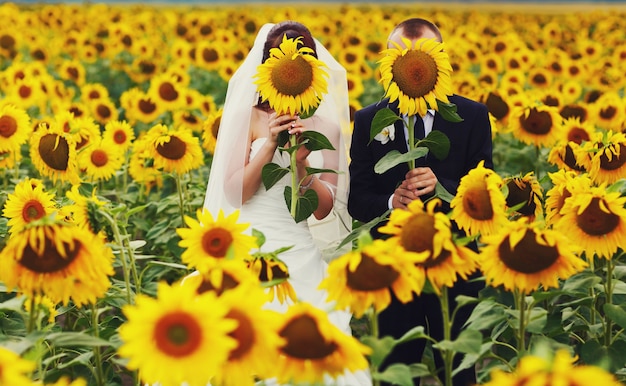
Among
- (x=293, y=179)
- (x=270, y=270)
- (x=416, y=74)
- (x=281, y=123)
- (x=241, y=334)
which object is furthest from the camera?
(x=293, y=179)

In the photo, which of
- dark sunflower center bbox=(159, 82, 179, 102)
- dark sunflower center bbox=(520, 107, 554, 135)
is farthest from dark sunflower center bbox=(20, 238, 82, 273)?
dark sunflower center bbox=(159, 82, 179, 102)

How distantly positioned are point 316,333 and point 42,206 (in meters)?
1.61

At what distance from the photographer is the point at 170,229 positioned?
17.6ft

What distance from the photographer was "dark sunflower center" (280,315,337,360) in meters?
2.00

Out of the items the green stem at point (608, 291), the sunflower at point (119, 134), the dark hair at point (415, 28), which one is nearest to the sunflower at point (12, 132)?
the sunflower at point (119, 134)

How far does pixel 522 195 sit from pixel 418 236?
Answer: 1.11 m

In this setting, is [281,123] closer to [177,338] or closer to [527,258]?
[527,258]

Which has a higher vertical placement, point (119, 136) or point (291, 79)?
point (291, 79)

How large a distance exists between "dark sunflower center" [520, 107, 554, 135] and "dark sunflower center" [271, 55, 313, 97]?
2456mm

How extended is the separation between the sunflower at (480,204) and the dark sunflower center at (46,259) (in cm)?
104

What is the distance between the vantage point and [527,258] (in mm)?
2357

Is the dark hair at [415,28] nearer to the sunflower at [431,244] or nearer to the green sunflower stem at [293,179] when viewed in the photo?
the green sunflower stem at [293,179]

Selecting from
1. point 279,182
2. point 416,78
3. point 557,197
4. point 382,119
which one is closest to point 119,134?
point 279,182

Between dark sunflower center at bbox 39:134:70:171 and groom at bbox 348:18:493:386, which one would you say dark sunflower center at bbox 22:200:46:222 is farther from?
groom at bbox 348:18:493:386
